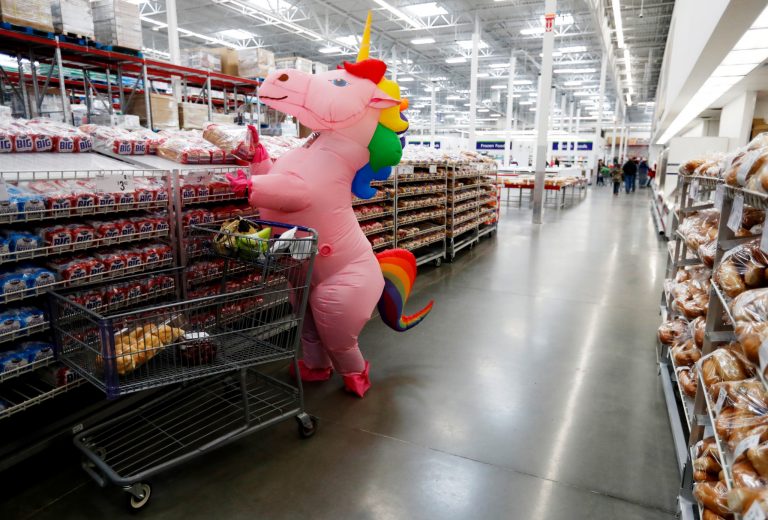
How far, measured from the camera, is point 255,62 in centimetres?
908

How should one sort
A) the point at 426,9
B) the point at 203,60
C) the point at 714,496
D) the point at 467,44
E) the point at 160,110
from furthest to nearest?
1. the point at 467,44
2. the point at 426,9
3. the point at 203,60
4. the point at 160,110
5. the point at 714,496

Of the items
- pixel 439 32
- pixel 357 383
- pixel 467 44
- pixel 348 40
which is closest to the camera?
pixel 357 383

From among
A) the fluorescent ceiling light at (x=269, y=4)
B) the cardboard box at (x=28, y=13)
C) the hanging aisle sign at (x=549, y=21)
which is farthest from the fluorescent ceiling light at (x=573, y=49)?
the cardboard box at (x=28, y=13)

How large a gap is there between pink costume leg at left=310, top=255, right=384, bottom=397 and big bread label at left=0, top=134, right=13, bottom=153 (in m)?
1.88

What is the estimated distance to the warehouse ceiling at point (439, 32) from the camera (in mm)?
15805

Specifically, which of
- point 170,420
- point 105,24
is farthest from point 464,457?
point 105,24

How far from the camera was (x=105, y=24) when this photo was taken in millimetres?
6410

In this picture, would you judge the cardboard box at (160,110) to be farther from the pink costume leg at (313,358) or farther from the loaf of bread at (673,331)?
the loaf of bread at (673,331)

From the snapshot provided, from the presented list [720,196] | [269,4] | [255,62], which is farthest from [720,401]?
[269,4]

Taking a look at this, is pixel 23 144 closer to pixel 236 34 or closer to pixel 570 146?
pixel 236 34

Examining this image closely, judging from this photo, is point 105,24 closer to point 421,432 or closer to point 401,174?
point 401,174

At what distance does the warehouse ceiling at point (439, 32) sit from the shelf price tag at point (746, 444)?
13.0 m

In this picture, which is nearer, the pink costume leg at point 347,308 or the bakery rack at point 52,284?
the bakery rack at point 52,284

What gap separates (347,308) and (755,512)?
2.24 m
